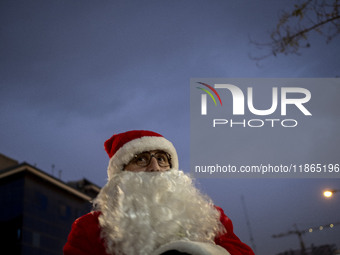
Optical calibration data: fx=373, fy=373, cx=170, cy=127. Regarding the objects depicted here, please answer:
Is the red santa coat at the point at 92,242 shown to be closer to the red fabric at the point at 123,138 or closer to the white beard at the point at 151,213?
the white beard at the point at 151,213

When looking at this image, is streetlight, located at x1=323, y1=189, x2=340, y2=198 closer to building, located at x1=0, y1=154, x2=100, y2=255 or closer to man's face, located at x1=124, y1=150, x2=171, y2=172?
man's face, located at x1=124, y1=150, x2=171, y2=172

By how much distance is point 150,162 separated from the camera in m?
2.50

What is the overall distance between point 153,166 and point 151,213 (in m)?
0.39

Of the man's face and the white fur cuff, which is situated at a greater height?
the man's face

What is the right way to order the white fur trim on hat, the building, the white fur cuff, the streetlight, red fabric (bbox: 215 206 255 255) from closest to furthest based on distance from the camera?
the white fur cuff < red fabric (bbox: 215 206 255 255) < the white fur trim on hat < the streetlight < the building

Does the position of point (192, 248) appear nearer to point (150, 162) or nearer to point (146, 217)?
point (146, 217)

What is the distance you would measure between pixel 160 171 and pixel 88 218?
524mm

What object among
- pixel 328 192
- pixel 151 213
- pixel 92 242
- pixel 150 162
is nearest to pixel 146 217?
pixel 151 213

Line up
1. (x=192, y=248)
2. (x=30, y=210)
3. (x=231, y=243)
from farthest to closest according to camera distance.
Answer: (x=30, y=210) → (x=231, y=243) → (x=192, y=248)

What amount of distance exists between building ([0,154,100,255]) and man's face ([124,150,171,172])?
807 inches

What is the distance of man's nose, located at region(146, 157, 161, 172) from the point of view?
240 cm

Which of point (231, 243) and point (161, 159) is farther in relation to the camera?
point (161, 159)

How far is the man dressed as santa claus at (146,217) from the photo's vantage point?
79.6 inches

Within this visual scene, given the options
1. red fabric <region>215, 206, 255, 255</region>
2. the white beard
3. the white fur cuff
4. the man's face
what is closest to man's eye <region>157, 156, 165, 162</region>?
the man's face
